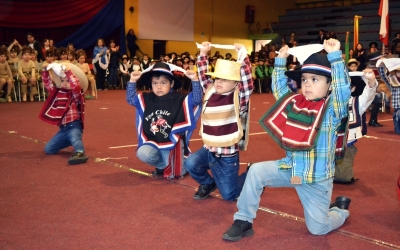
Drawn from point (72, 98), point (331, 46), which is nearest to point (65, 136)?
point (72, 98)

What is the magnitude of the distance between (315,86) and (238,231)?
1087 millimetres

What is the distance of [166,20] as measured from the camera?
21.3 metres

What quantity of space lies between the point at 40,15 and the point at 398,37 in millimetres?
12300

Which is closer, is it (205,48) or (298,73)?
(298,73)

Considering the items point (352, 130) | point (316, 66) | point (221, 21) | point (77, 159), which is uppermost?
point (221, 21)

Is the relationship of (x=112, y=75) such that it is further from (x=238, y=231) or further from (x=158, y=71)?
(x=238, y=231)

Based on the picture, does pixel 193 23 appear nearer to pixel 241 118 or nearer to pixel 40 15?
pixel 40 15

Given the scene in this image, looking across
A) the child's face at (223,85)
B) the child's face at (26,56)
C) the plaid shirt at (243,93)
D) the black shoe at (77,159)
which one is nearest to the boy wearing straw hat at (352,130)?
the plaid shirt at (243,93)

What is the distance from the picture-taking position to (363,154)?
6336 millimetres

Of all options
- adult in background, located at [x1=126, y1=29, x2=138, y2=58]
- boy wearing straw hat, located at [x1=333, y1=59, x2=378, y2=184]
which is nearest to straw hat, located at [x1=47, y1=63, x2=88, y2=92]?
boy wearing straw hat, located at [x1=333, y1=59, x2=378, y2=184]

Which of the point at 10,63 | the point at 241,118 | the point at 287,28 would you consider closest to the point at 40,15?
the point at 10,63

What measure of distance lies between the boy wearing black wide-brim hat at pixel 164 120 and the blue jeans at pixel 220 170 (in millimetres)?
639

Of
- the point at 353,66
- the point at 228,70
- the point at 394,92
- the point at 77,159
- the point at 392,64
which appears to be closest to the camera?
the point at 228,70

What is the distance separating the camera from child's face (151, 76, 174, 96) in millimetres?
5027
